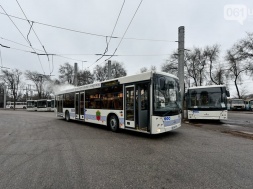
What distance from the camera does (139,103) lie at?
6.96m

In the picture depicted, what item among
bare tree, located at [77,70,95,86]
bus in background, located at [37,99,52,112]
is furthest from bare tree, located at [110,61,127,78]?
bus in background, located at [37,99,52,112]

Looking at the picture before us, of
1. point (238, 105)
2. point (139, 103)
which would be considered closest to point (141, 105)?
point (139, 103)

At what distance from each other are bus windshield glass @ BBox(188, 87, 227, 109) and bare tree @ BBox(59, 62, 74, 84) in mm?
36157

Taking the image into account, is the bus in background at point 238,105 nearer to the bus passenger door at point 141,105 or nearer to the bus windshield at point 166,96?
the bus windshield at point 166,96

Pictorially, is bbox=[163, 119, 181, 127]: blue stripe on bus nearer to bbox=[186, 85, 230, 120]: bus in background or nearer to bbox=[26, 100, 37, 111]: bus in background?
bbox=[186, 85, 230, 120]: bus in background

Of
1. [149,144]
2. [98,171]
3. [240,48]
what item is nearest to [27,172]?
[98,171]

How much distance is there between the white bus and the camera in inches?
248

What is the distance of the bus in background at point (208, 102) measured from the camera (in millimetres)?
11148

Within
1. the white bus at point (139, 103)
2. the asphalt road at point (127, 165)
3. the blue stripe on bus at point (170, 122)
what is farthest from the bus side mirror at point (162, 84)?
the asphalt road at point (127, 165)

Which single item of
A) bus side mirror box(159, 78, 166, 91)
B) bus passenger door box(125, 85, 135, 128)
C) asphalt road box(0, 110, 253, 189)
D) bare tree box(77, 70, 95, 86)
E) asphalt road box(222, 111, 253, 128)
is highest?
bare tree box(77, 70, 95, 86)

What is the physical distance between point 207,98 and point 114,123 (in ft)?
26.0

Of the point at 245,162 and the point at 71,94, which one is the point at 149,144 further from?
the point at 71,94

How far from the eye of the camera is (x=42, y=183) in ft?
9.70

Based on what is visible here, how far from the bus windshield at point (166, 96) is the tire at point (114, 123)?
2.58 m
